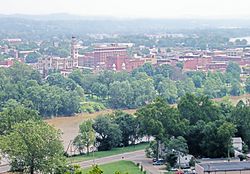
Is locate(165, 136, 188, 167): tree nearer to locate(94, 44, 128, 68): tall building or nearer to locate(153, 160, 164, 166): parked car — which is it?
locate(153, 160, 164, 166): parked car

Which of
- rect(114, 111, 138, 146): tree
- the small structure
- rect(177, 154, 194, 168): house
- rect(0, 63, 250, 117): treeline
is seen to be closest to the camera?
the small structure

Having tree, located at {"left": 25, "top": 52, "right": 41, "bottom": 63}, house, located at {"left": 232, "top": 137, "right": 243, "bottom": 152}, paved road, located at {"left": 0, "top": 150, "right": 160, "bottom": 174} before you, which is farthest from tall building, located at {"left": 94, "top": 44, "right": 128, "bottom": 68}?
house, located at {"left": 232, "top": 137, "right": 243, "bottom": 152}

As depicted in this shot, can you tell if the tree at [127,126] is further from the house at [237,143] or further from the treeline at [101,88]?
the treeline at [101,88]

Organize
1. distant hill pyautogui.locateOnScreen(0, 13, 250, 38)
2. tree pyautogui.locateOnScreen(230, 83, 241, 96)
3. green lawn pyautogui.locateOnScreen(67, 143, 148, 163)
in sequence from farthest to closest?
distant hill pyautogui.locateOnScreen(0, 13, 250, 38)
tree pyautogui.locateOnScreen(230, 83, 241, 96)
green lawn pyautogui.locateOnScreen(67, 143, 148, 163)

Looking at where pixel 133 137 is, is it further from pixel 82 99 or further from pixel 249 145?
pixel 82 99

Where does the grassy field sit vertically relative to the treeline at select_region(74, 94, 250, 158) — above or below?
below

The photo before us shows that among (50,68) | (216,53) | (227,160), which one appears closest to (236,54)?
(216,53)

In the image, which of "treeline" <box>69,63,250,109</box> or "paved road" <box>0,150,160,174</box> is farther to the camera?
"treeline" <box>69,63,250,109</box>
